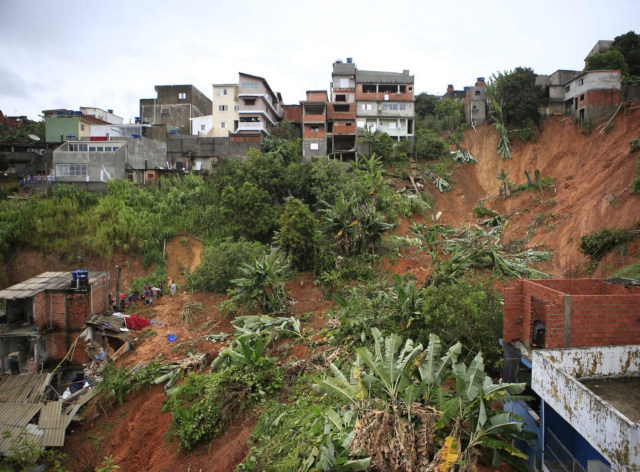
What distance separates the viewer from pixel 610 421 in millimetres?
4344

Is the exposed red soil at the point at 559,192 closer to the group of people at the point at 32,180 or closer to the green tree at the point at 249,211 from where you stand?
the green tree at the point at 249,211

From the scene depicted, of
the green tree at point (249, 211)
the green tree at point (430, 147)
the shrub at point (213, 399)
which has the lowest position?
the shrub at point (213, 399)

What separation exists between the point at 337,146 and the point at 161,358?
84.3 feet

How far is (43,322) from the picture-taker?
13078 mm

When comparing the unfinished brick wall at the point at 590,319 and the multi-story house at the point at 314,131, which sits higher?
the multi-story house at the point at 314,131

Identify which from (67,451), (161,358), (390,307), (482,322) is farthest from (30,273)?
(482,322)

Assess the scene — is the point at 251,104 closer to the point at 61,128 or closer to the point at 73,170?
the point at 73,170

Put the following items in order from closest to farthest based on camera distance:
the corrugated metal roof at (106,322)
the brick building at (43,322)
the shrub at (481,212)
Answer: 1. the brick building at (43,322)
2. the corrugated metal roof at (106,322)
3. the shrub at (481,212)

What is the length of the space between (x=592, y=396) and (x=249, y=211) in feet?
60.1

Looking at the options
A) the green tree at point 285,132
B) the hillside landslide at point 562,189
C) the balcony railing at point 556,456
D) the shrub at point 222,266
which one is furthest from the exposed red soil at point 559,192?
the green tree at point 285,132

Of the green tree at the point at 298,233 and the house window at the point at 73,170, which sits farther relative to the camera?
the house window at the point at 73,170

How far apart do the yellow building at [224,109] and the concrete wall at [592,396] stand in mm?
35702

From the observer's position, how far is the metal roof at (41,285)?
12728mm

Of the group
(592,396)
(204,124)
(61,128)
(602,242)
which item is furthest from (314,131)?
(592,396)
